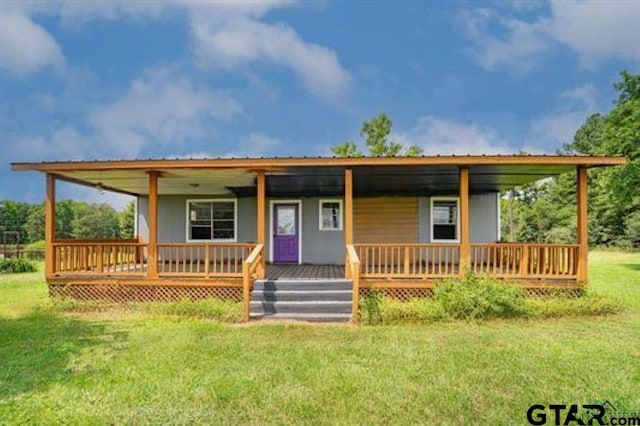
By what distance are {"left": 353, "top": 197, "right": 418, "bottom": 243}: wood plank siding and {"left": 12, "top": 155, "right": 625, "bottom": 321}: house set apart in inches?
1.2

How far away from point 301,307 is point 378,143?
71.2 feet

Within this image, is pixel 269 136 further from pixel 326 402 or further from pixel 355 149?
pixel 326 402

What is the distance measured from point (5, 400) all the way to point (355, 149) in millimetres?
25691

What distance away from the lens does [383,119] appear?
2856 cm

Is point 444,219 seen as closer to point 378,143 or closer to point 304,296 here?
point 304,296

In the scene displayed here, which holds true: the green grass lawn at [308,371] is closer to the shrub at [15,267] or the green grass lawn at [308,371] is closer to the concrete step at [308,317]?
the concrete step at [308,317]

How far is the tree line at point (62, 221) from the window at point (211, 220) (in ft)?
117

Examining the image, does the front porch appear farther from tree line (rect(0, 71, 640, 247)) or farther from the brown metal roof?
tree line (rect(0, 71, 640, 247))

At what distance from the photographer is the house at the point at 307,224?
28.5ft

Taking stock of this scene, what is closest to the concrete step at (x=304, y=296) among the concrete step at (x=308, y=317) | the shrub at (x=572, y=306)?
the concrete step at (x=308, y=317)

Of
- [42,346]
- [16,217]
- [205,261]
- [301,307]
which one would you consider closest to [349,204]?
[301,307]

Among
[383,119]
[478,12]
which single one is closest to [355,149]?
[383,119]

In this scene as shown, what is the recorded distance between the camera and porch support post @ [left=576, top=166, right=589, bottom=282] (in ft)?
28.2

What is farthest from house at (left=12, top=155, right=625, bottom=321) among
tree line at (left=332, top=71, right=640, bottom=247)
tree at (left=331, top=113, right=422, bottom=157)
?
tree at (left=331, top=113, right=422, bottom=157)
